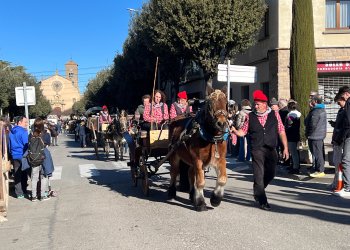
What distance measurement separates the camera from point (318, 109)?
10406 mm

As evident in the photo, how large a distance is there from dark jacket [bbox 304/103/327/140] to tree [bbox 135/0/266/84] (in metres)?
10.2

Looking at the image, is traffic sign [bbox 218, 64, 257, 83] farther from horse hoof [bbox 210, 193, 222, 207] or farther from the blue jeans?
horse hoof [bbox 210, 193, 222, 207]

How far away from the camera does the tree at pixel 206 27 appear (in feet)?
65.0

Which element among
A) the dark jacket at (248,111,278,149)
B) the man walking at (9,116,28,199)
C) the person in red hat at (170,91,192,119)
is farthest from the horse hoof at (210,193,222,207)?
the man walking at (9,116,28,199)

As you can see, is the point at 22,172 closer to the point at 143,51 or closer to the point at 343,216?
the point at 343,216

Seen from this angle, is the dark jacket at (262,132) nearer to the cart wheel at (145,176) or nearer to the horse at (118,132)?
the cart wheel at (145,176)

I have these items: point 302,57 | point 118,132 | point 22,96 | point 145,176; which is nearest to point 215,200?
point 145,176

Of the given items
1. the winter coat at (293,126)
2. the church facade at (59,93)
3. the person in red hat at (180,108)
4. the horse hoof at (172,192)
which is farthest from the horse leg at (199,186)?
the church facade at (59,93)

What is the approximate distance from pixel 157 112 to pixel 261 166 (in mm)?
2844

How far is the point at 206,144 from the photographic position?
728cm

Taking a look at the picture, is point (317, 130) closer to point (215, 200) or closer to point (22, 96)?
point (215, 200)

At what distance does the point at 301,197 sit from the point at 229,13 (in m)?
13.0

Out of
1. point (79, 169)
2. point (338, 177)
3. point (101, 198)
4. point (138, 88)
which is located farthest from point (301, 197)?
point (138, 88)

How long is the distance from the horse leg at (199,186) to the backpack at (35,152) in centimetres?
375
